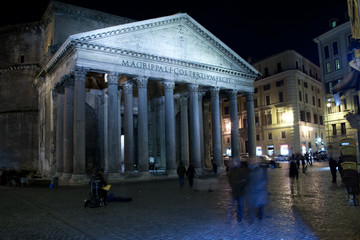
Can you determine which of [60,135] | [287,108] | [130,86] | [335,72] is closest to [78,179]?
[60,135]

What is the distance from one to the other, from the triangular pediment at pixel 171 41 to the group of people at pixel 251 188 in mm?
16096

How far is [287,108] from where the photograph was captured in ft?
151

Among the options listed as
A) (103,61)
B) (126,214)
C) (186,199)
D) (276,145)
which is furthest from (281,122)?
(126,214)

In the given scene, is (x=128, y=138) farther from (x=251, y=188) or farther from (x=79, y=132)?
(x=251, y=188)

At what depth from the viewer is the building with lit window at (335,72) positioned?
35656 mm

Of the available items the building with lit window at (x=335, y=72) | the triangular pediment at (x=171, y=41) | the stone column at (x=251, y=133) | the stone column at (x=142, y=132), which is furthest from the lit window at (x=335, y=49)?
the stone column at (x=142, y=132)

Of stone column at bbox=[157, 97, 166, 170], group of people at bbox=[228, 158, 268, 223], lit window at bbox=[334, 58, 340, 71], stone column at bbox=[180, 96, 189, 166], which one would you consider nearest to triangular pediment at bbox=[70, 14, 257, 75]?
stone column at bbox=[180, 96, 189, 166]

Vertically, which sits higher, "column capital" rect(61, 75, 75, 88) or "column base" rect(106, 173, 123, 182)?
"column capital" rect(61, 75, 75, 88)

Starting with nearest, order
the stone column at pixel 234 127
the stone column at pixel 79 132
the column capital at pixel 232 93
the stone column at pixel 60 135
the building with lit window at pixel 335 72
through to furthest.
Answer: the stone column at pixel 79 132 < the stone column at pixel 60 135 < the stone column at pixel 234 127 < the column capital at pixel 232 93 < the building with lit window at pixel 335 72

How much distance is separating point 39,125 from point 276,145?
33.1 meters

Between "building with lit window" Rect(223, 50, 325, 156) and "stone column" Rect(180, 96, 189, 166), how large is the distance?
21470mm

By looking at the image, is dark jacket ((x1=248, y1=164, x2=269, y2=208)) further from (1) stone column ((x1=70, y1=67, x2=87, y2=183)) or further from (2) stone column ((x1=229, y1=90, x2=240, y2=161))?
(2) stone column ((x1=229, y1=90, x2=240, y2=161))

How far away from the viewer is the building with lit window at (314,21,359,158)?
35656mm

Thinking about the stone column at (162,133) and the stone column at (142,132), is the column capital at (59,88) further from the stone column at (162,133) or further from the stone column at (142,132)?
the stone column at (162,133)
